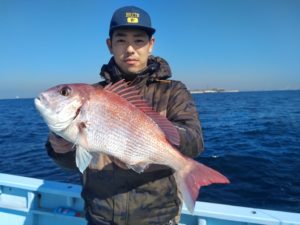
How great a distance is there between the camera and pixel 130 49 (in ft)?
10.2

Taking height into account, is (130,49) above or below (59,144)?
above

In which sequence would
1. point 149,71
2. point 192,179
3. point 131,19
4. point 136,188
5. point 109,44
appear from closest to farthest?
point 192,179, point 136,188, point 131,19, point 149,71, point 109,44

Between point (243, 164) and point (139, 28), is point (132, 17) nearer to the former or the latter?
point (139, 28)

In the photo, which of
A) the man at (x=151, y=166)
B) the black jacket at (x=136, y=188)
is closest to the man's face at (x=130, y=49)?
the man at (x=151, y=166)

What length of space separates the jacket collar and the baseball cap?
35 cm

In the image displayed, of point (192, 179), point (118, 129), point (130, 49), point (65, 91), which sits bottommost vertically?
point (192, 179)

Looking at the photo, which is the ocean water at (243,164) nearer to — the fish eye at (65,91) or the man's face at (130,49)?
the man's face at (130,49)

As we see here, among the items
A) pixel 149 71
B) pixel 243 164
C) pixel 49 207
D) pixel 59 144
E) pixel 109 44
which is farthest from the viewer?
pixel 243 164

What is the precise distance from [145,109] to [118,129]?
1.05ft

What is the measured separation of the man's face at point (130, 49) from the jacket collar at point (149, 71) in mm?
69

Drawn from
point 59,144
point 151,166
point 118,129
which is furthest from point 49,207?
point 118,129

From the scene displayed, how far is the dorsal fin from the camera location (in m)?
2.55

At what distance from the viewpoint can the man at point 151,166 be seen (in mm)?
2848

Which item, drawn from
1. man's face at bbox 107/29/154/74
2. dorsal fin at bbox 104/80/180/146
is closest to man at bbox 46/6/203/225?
man's face at bbox 107/29/154/74
